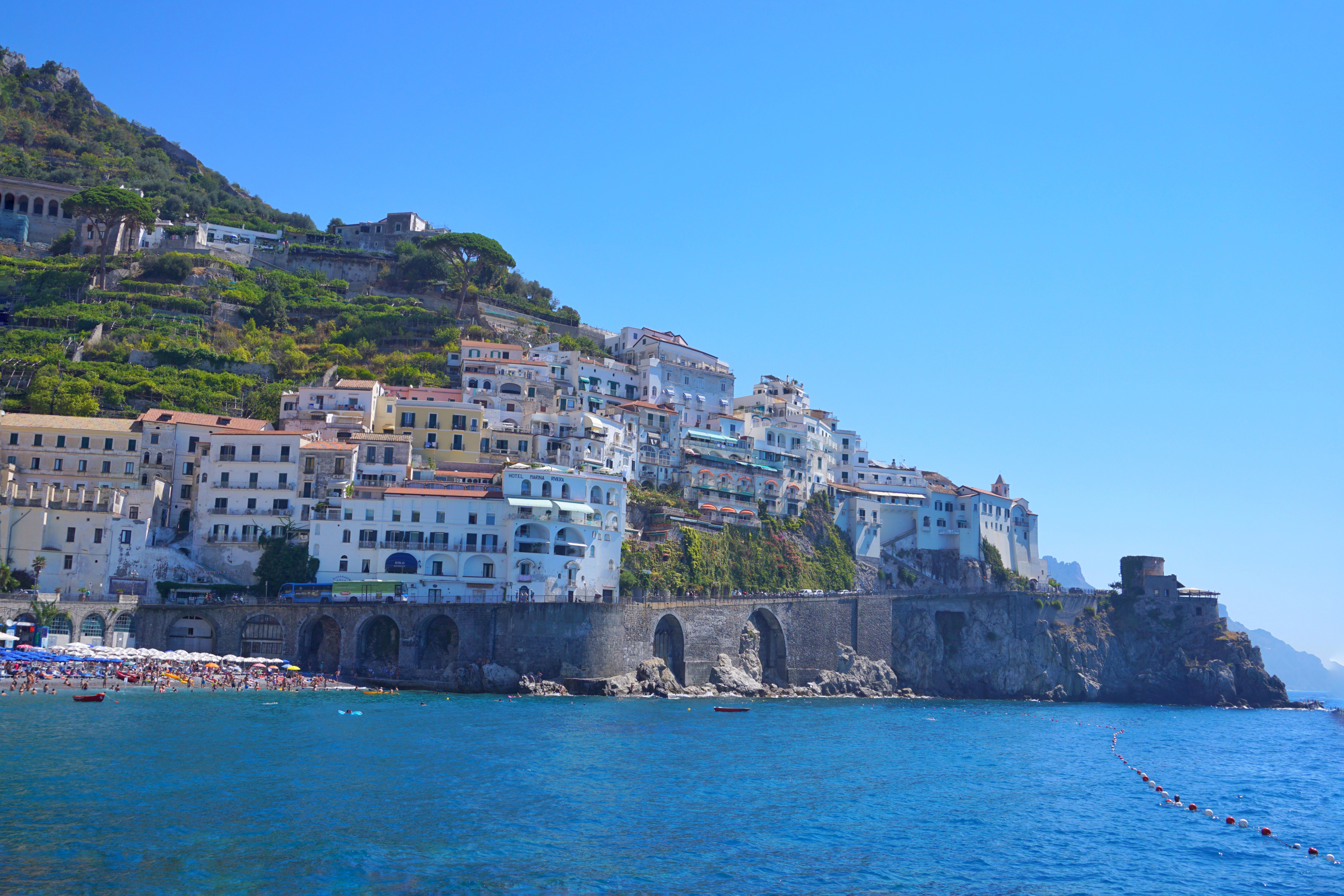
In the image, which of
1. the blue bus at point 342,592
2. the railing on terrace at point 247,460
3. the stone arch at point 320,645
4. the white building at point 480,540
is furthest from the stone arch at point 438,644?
the railing on terrace at point 247,460

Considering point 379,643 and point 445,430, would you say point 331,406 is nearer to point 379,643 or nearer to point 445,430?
point 445,430

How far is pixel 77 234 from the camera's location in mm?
93062

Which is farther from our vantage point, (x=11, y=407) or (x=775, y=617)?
(x=775, y=617)

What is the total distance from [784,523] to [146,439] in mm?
41179

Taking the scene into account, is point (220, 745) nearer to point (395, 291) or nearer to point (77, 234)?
point (395, 291)

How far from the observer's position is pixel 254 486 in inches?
2366

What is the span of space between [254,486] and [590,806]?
36.2 metres

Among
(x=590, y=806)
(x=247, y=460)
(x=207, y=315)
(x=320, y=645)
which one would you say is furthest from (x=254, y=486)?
(x=590, y=806)

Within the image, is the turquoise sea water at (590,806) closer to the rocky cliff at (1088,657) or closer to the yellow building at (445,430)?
the yellow building at (445,430)

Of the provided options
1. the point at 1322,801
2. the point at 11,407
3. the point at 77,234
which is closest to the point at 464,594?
the point at 11,407

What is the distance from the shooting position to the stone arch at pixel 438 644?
187 ft

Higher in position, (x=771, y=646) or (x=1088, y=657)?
(x=1088, y=657)

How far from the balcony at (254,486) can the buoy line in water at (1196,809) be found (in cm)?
4294

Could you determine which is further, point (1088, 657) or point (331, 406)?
point (1088, 657)
